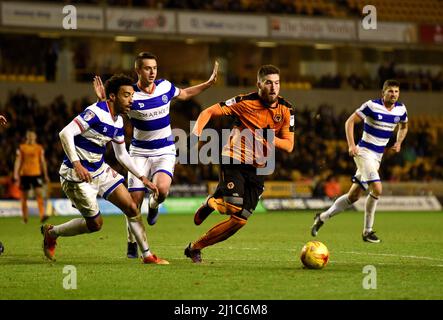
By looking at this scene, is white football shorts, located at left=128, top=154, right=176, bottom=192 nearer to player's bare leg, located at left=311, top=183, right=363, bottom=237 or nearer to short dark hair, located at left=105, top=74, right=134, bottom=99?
short dark hair, located at left=105, top=74, right=134, bottom=99

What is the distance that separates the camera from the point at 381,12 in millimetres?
35812

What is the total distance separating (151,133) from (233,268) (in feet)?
8.27

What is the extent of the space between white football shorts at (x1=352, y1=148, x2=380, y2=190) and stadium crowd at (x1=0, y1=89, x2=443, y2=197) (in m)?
12.5

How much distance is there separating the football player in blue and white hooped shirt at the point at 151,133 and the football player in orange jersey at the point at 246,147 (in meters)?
1.25

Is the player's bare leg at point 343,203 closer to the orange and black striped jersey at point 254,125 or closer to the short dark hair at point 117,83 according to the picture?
the orange and black striped jersey at point 254,125

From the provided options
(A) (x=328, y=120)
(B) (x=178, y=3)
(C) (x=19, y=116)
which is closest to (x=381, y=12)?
(A) (x=328, y=120)

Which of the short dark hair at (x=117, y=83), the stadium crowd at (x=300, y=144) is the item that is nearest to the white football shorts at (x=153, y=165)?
the short dark hair at (x=117, y=83)

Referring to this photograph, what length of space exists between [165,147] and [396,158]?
20570mm

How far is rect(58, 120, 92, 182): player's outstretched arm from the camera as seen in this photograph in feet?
32.9

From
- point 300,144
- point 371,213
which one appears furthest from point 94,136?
point 300,144

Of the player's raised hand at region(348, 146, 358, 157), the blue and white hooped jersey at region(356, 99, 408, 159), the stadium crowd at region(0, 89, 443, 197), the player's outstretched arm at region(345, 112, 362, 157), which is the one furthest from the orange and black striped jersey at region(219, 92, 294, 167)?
the stadium crowd at region(0, 89, 443, 197)

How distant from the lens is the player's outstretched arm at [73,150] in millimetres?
10031

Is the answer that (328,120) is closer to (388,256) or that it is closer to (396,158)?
(396,158)
